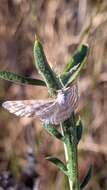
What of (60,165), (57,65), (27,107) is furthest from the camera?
(57,65)

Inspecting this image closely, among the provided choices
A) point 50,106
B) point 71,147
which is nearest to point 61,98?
point 50,106

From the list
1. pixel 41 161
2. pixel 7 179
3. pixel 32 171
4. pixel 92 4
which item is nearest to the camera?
pixel 7 179

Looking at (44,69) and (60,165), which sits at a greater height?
(44,69)

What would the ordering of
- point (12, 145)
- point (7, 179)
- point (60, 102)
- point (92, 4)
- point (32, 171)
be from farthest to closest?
point (92, 4)
point (12, 145)
point (32, 171)
point (7, 179)
point (60, 102)

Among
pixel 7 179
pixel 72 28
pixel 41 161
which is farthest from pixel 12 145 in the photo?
pixel 7 179

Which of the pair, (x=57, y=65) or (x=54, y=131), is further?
(x=57, y=65)

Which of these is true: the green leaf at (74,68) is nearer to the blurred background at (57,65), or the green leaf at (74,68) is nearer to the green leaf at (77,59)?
the green leaf at (77,59)

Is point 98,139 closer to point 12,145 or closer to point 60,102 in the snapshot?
point 12,145

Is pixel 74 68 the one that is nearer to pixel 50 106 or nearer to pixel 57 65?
pixel 50 106

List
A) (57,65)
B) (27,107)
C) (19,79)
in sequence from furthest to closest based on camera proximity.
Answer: (57,65) → (19,79) → (27,107)
